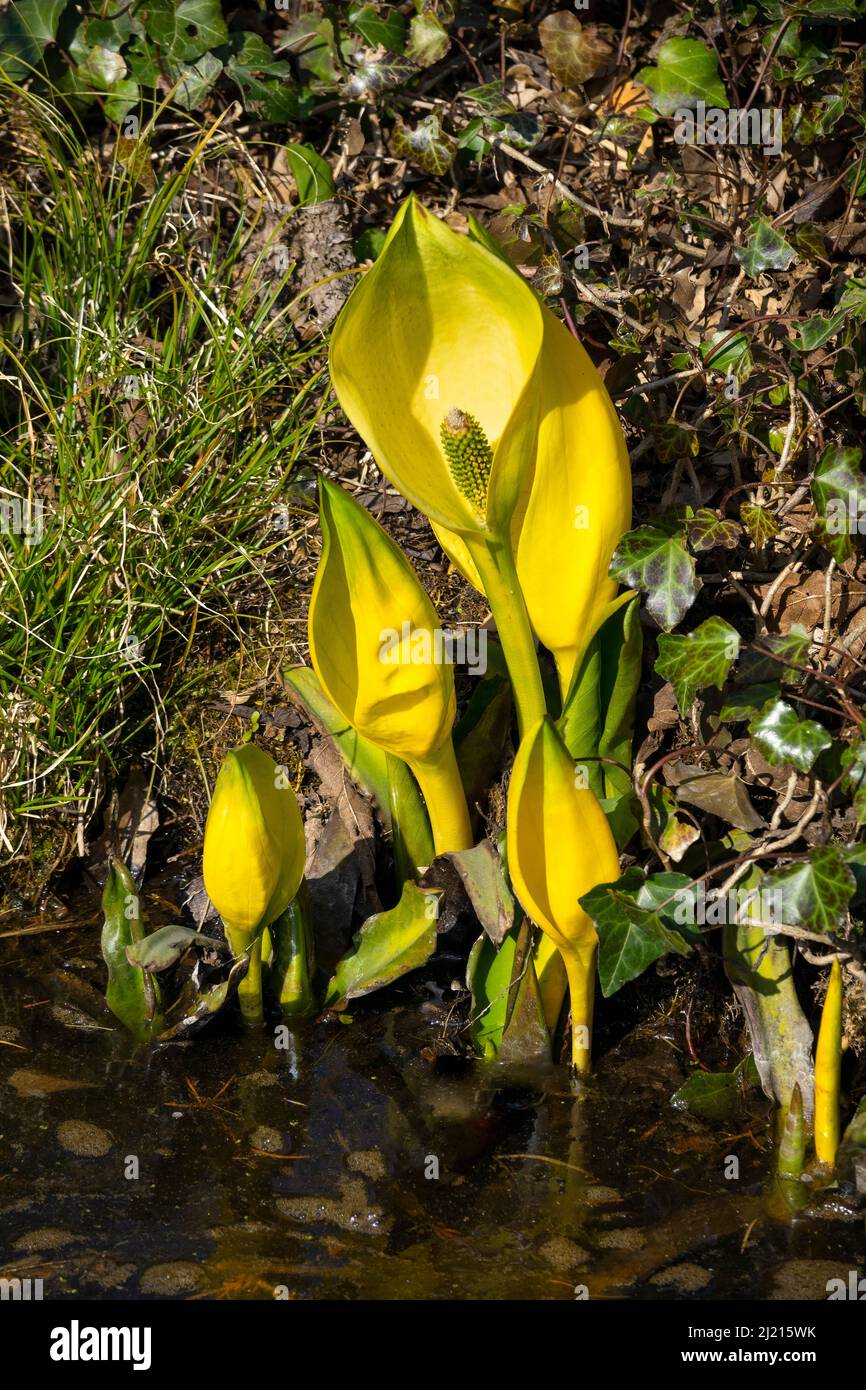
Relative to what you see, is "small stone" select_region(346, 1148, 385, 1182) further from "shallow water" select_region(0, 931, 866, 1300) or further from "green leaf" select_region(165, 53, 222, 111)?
"green leaf" select_region(165, 53, 222, 111)

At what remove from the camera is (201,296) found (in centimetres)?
310

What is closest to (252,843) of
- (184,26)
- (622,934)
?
(622,934)

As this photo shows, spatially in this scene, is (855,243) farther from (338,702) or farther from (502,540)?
(338,702)

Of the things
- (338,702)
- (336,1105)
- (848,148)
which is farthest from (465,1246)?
(848,148)

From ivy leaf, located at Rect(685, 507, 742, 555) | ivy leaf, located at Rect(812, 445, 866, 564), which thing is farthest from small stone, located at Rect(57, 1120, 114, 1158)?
ivy leaf, located at Rect(812, 445, 866, 564)

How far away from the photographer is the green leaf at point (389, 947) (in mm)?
2293

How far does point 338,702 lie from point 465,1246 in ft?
2.80

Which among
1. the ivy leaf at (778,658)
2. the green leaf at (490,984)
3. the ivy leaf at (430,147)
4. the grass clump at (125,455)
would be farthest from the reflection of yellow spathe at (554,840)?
the ivy leaf at (430,147)

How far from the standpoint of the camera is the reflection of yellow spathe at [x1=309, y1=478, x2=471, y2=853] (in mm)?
2029

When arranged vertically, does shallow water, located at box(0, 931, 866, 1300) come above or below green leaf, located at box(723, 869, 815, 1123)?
below

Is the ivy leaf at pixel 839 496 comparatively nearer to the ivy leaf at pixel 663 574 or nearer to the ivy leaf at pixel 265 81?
the ivy leaf at pixel 663 574

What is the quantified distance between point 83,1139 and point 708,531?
4.84 feet

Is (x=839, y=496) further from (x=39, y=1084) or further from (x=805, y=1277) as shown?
(x=39, y=1084)

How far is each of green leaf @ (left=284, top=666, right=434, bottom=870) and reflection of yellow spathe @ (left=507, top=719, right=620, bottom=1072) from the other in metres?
0.45
